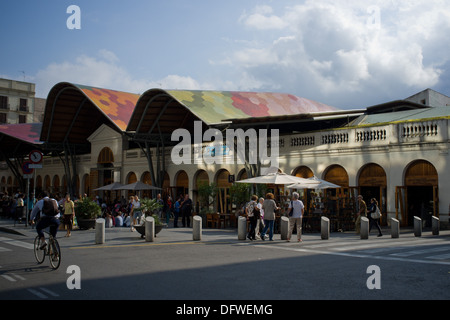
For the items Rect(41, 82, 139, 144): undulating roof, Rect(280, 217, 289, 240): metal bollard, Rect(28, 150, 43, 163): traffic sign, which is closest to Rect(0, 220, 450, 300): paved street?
Rect(280, 217, 289, 240): metal bollard

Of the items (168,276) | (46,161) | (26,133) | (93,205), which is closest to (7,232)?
(93,205)

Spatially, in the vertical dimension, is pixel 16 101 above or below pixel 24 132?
above

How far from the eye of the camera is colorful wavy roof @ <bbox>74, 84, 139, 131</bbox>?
35.0 m

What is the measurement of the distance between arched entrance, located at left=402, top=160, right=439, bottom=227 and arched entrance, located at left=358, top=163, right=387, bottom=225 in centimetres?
113

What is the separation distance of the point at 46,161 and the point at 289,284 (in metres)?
48.9

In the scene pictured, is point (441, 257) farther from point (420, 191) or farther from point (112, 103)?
point (112, 103)

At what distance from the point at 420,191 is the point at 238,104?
48.8 feet

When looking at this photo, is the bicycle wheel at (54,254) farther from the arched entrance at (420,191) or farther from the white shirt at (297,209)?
the arched entrance at (420,191)

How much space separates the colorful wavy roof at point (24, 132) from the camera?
1720 inches

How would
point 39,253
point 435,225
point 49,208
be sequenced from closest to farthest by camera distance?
point 49,208 → point 39,253 → point 435,225

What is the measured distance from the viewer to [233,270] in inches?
388

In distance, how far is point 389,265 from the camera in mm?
10547

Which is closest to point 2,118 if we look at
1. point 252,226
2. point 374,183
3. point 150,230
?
point 150,230
